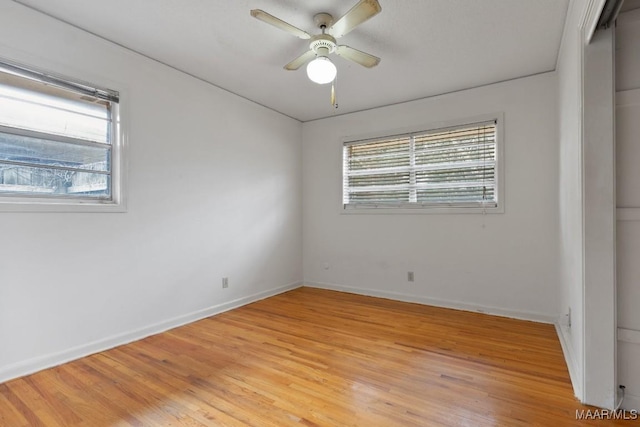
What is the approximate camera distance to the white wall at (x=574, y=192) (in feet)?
6.31

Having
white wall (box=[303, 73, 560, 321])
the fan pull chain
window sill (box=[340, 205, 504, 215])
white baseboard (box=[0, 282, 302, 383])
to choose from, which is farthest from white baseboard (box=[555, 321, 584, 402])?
white baseboard (box=[0, 282, 302, 383])

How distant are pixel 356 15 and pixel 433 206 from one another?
2574 millimetres

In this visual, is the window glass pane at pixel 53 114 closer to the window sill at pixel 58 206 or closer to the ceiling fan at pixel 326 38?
the window sill at pixel 58 206

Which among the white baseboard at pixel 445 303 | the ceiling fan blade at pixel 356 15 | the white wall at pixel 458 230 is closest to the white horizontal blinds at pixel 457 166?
the white wall at pixel 458 230

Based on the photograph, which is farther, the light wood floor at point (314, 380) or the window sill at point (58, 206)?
the window sill at point (58, 206)

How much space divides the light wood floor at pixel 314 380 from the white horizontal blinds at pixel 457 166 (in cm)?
147

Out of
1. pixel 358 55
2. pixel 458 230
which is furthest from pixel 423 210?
pixel 358 55

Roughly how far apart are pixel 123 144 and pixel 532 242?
4.18m

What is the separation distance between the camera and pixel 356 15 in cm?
203

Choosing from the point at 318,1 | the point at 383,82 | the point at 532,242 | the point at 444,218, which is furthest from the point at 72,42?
the point at 532,242

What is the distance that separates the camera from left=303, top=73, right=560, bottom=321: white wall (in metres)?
3.34

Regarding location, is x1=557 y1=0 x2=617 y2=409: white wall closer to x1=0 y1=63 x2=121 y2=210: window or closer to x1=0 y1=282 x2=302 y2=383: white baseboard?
x1=0 y1=282 x2=302 y2=383: white baseboard

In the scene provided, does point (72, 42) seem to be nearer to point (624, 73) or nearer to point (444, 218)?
point (624, 73)

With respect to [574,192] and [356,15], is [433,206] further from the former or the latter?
[356,15]
